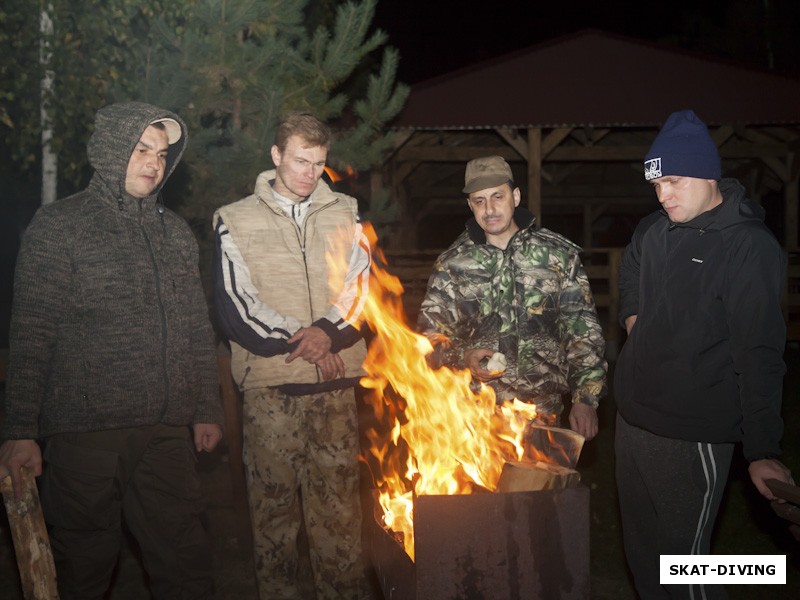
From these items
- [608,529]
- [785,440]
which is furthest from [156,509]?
[785,440]

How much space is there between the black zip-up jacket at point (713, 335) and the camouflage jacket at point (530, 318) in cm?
48

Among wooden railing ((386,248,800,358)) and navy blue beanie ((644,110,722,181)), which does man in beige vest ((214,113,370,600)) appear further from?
wooden railing ((386,248,800,358))

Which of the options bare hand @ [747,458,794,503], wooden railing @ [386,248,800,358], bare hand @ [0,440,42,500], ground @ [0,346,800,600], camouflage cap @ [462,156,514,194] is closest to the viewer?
bare hand @ [747,458,794,503]

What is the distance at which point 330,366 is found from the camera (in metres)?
3.98

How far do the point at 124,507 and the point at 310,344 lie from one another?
1188 millimetres

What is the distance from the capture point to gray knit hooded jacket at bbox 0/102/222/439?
10.6ft

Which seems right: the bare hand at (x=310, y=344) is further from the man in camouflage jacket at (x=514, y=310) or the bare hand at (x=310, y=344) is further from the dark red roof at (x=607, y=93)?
the dark red roof at (x=607, y=93)

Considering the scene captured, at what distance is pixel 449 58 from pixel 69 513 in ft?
156

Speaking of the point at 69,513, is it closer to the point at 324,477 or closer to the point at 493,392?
the point at 324,477

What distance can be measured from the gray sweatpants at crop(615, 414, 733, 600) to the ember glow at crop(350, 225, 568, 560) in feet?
1.58

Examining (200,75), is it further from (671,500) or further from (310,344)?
(671,500)

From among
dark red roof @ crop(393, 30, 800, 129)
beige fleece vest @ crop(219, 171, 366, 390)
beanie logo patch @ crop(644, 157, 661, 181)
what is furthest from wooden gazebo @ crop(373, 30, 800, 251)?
beanie logo patch @ crop(644, 157, 661, 181)

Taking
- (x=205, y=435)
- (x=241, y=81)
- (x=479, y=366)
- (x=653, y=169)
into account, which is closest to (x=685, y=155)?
(x=653, y=169)

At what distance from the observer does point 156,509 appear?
11.7 ft
